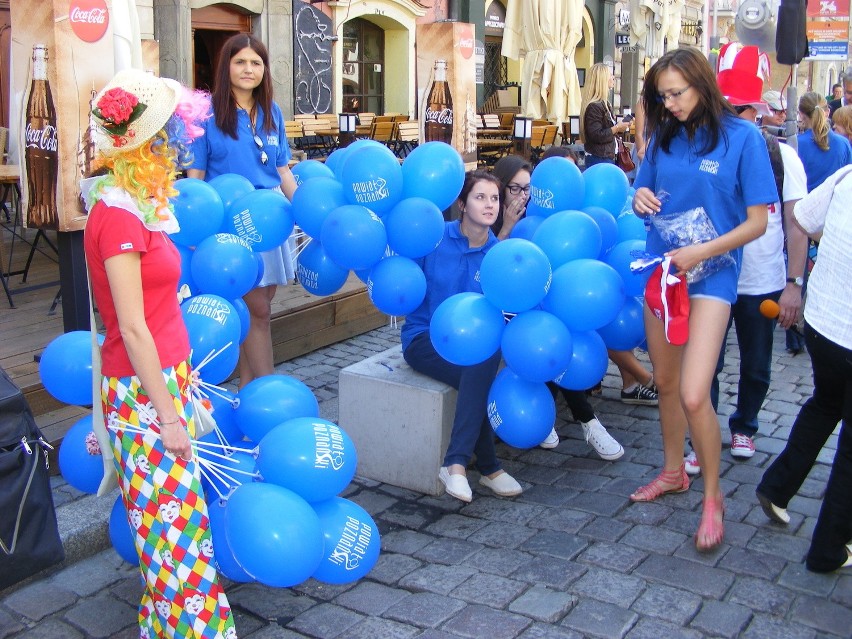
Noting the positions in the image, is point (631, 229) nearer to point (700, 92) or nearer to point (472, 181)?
point (472, 181)

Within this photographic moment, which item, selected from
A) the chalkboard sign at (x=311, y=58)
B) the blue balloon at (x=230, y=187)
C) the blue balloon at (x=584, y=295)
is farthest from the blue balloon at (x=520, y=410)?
the chalkboard sign at (x=311, y=58)

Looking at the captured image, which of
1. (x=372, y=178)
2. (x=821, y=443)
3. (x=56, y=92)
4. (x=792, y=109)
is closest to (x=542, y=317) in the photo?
(x=372, y=178)

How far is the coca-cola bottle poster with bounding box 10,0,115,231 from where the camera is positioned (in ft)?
13.6

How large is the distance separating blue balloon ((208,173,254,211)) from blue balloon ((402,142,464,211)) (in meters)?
0.70

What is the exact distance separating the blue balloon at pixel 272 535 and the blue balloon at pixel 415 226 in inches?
59.6

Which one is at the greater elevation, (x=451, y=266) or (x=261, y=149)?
(x=261, y=149)

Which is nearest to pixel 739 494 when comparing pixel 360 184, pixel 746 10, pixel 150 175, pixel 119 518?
pixel 360 184

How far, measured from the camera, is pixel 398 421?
424cm

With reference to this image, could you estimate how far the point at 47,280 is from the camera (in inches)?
274

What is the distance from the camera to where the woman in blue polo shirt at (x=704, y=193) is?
3.46 meters

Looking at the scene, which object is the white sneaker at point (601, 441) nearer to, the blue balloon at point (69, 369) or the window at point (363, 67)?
the blue balloon at point (69, 369)

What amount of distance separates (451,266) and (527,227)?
43 centimetres

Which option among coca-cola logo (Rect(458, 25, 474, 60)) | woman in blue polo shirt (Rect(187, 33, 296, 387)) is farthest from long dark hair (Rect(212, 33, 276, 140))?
coca-cola logo (Rect(458, 25, 474, 60))

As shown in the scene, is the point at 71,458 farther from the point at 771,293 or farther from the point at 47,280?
the point at 47,280
